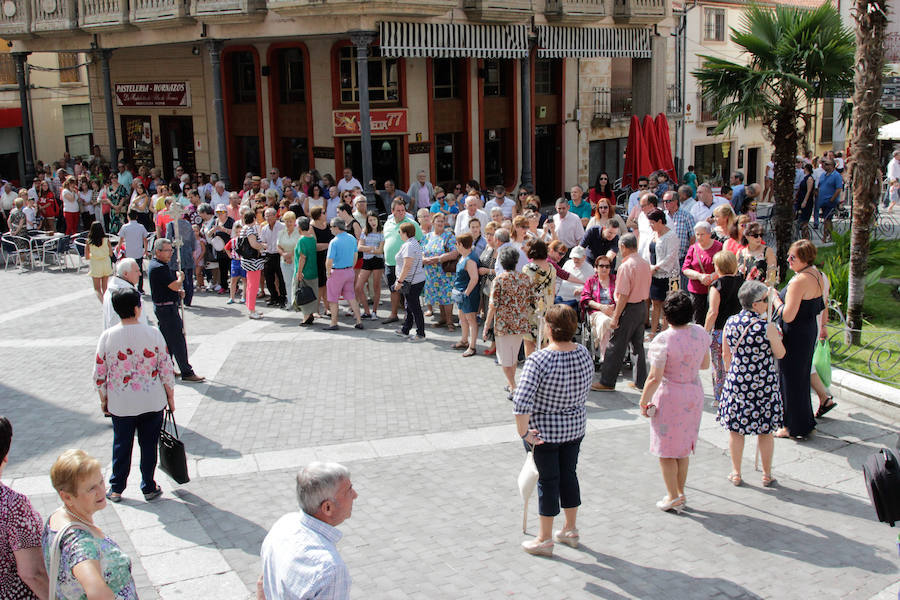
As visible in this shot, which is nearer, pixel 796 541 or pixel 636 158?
pixel 796 541

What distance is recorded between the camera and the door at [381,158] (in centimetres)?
→ 2284

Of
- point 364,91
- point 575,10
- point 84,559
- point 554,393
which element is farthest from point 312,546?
point 575,10

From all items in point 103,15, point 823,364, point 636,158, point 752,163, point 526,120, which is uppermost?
point 103,15

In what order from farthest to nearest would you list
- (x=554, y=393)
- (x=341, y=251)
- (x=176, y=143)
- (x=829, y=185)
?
1. (x=176, y=143)
2. (x=829, y=185)
3. (x=341, y=251)
4. (x=554, y=393)

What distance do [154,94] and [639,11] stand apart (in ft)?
45.6

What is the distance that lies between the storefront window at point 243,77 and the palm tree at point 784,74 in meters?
13.7

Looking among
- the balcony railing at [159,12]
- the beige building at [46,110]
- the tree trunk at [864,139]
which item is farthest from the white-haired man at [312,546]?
the beige building at [46,110]

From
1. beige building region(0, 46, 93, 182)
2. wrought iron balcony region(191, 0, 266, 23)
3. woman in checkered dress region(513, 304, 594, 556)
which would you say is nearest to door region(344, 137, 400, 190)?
wrought iron balcony region(191, 0, 266, 23)

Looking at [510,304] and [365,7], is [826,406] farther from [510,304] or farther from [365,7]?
[365,7]

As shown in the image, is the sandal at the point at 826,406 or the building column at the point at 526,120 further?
the building column at the point at 526,120

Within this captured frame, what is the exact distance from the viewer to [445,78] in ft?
77.0

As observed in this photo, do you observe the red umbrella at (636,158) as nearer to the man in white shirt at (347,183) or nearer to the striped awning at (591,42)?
the striped awning at (591,42)

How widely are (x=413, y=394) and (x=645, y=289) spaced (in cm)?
280

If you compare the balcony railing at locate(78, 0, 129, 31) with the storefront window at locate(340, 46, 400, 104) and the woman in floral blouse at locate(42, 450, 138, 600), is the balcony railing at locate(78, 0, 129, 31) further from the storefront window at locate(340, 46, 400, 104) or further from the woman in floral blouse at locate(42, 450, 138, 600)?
the woman in floral blouse at locate(42, 450, 138, 600)
